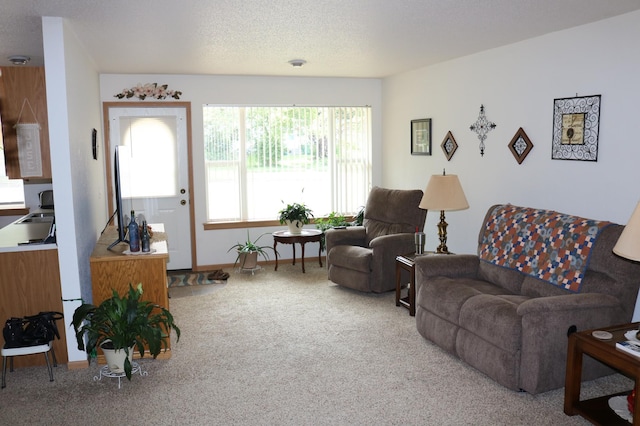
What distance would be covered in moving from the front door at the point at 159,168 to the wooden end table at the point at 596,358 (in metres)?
4.69

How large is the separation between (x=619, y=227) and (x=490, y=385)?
1.27 m

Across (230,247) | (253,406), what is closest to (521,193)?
(253,406)

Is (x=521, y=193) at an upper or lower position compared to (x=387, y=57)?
lower

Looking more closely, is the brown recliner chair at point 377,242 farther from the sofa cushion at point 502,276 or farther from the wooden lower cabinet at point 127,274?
the wooden lower cabinet at point 127,274

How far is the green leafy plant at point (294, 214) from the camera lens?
6.31 metres

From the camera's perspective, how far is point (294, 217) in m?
6.31

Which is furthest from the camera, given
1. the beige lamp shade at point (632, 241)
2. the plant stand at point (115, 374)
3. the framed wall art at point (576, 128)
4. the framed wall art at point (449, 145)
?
the framed wall art at point (449, 145)

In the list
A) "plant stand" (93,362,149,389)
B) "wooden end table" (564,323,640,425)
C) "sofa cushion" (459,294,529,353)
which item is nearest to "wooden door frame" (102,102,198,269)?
"plant stand" (93,362,149,389)

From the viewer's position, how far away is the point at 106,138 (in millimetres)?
6203

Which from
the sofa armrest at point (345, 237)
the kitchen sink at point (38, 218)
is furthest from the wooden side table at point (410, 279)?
the kitchen sink at point (38, 218)

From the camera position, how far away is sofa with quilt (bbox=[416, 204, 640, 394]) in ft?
10.3

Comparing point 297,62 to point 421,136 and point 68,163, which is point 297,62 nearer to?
point 421,136

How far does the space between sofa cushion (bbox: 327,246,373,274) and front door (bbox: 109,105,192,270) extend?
1.99 meters

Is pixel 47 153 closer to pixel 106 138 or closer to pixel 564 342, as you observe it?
pixel 106 138
